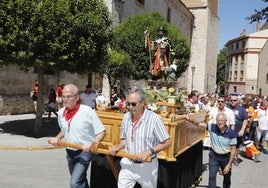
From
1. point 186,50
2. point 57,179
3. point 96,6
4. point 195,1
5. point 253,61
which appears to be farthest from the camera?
point 253,61

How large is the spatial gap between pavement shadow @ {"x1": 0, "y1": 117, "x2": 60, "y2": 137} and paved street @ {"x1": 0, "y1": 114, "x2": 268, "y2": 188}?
0.59 metres

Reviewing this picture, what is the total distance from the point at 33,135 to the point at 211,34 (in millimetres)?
39085

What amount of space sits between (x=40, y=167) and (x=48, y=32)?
12.9ft

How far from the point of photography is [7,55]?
10.6m

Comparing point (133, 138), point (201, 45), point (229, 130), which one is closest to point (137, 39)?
point (229, 130)

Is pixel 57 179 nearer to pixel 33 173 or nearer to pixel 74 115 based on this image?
pixel 33 173

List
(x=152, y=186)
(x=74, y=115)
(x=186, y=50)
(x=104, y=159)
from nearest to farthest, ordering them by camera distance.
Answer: (x=152, y=186), (x=74, y=115), (x=104, y=159), (x=186, y=50)

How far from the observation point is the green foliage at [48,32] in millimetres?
10188

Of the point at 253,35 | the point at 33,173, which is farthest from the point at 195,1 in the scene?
the point at 33,173

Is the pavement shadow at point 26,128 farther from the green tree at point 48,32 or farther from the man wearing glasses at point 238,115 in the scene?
the man wearing glasses at point 238,115

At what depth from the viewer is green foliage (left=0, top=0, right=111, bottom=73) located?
1019 centimetres

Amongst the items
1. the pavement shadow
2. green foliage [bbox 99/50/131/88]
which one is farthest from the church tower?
the pavement shadow

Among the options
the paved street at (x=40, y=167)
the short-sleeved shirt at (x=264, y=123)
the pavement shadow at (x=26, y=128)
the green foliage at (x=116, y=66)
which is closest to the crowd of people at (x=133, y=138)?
the paved street at (x=40, y=167)

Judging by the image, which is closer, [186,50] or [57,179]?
[57,179]
